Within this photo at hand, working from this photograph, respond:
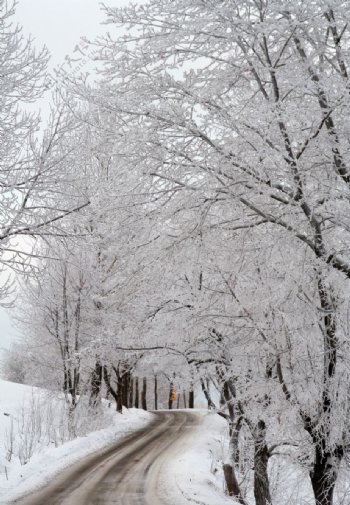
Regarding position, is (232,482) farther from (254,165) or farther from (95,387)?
(95,387)

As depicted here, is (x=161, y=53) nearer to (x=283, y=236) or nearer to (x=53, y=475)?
(x=283, y=236)

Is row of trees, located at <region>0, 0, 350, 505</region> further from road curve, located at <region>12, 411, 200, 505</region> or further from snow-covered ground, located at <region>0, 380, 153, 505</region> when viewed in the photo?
snow-covered ground, located at <region>0, 380, 153, 505</region>

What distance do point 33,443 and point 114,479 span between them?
3.44 m

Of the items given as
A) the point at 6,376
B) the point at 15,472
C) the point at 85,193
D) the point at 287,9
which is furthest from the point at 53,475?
the point at 6,376

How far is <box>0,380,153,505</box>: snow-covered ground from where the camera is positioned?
10.8 meters

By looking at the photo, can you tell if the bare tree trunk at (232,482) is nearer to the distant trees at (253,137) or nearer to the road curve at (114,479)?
the road curve at (114,479)

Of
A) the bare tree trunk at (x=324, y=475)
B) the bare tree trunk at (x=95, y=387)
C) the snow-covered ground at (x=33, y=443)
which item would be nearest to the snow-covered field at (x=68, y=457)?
the snow-covered ground at (x=33, y=443)

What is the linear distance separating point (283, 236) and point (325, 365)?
2.10 metres

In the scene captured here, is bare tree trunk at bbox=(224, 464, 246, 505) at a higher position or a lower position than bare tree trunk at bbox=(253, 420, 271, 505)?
lower

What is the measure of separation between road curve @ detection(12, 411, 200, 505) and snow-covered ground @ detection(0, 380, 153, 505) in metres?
0.37

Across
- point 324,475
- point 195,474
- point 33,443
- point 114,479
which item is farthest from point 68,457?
point 324,475

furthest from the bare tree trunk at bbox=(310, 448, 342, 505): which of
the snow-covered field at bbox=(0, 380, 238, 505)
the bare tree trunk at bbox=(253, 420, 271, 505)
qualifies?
the snow-covered field at bbox=(0, 380, 238, 505)

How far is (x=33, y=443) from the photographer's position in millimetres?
14258

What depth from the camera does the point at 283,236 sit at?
17.9ft
